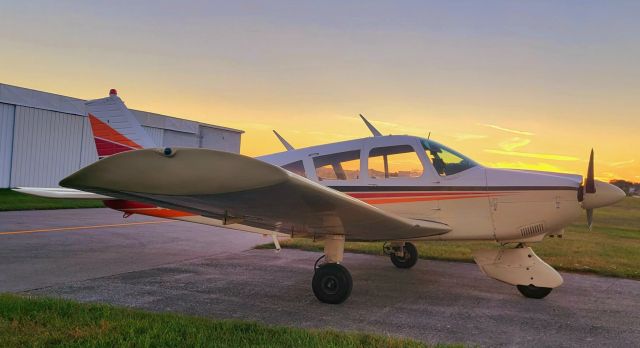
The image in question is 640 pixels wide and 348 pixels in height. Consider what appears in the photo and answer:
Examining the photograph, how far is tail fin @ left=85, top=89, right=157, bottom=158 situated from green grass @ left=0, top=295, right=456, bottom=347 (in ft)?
13.4

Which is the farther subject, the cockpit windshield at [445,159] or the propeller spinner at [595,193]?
the cockpit windshield at [445,159]

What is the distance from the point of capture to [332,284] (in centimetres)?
564

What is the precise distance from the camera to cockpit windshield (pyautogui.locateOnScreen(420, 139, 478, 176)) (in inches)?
252

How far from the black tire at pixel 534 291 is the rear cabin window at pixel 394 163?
2067 millimetres

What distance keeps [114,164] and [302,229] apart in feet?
9.87

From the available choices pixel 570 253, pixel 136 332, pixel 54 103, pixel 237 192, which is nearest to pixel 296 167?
pixel 237 192

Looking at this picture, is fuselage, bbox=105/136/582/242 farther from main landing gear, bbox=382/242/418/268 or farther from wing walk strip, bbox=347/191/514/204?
main landing gear, bbox=382/242/418/268

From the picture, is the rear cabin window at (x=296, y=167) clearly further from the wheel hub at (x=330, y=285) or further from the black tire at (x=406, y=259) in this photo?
the black tire at (x=406, y=259)

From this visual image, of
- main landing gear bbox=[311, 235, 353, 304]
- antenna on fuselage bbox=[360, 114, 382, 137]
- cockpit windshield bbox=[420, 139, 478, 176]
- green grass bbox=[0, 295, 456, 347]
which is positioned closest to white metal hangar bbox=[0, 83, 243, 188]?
antenna on fuselage bbox=[360, 114, 382, 137]

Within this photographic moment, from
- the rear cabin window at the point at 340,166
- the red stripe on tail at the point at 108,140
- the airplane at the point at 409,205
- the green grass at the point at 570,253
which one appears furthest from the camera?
Answer: the green grass at the point at 570,253

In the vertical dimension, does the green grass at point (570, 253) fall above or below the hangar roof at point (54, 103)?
below

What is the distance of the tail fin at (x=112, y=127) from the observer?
321 inches

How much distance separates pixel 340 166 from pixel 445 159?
56.7 inches

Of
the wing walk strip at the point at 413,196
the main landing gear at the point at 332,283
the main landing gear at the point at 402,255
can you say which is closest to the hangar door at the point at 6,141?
the main landing gear at the point at 402,255
